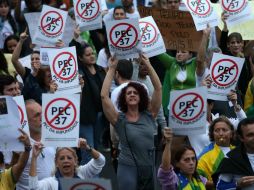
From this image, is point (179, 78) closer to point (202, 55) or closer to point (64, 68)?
point (202, 55)

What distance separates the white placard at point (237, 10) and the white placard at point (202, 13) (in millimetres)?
443

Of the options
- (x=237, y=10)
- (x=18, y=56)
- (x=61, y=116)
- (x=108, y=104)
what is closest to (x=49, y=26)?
(x=18, y=56)

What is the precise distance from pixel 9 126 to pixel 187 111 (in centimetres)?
176

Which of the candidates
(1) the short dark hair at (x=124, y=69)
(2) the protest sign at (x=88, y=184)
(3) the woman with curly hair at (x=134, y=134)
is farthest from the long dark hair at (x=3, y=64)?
(2) the protest sign at (x=88, y=184)

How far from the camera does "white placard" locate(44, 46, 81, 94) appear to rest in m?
12.6

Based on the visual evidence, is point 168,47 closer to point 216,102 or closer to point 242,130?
point 216,102

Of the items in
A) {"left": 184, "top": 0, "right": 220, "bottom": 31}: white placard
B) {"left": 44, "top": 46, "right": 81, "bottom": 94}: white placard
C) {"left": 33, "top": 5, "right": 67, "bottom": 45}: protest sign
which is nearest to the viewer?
{"left": 44, "top": 46, "right": 81, "bottom": 94}: white placard

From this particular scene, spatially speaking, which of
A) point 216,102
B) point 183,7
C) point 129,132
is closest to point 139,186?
point 129,132

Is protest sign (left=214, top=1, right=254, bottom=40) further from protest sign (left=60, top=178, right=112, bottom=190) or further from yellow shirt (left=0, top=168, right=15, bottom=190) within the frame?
protest sign (left=60, top=178, right=112, bottom=190)

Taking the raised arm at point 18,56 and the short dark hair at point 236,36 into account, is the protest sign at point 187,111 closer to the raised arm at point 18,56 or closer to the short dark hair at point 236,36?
the raised arm at point 18,56

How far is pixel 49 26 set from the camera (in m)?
14.0

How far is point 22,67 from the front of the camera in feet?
46.0

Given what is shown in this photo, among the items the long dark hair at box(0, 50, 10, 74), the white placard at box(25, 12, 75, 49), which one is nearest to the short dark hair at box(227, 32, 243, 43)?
the white placard at box(25, 12, 75, 49)

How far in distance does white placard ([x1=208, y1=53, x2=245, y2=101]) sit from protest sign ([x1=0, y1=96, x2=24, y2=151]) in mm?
2901
